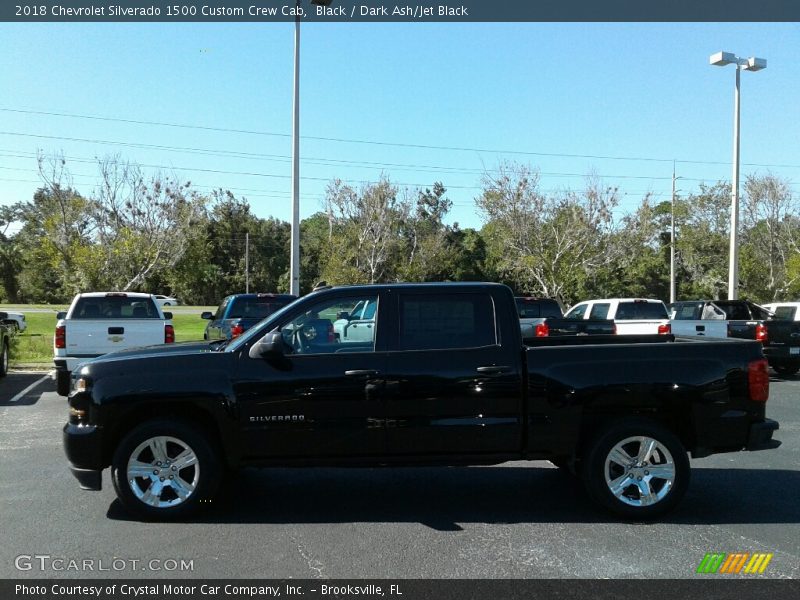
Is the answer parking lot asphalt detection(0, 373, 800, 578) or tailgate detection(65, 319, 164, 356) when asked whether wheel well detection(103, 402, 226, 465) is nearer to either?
parking lot asphalt detection(0, 373, 800, 578)

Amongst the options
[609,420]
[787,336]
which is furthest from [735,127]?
[609,420]

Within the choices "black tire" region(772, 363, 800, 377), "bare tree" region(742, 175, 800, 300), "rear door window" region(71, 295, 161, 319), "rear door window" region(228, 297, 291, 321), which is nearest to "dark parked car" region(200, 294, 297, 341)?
"rear door window" region(228, 297, 291, 321)

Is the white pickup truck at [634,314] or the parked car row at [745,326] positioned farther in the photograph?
the white pickup truck at [634,314]

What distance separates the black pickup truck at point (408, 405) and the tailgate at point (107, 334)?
6040 mm

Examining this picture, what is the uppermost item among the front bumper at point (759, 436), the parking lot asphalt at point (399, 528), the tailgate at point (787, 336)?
the tailgate at point (787, 336)

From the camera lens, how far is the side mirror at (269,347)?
18.0ft

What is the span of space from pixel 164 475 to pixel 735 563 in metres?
4.17

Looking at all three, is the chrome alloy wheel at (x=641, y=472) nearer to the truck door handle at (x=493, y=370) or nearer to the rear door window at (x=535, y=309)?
the truck door handle at (x=493, y=370)

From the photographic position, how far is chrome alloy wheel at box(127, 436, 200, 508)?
5582mm

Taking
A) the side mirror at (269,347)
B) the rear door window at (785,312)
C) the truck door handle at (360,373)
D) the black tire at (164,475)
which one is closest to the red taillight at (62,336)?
the black tire at (164,475)

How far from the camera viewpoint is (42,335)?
25.2 meters

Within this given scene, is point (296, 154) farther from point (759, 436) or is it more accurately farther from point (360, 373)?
point (759, 436)
